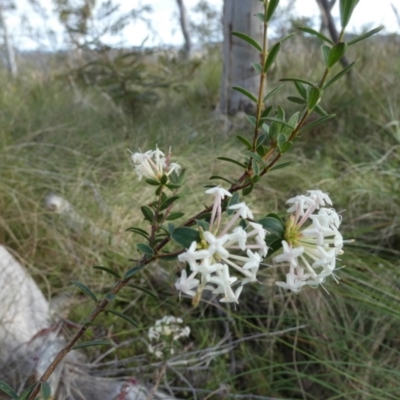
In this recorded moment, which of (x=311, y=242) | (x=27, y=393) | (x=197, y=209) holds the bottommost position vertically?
(x=197, y=209)

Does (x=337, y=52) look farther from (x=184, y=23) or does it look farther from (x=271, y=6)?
(x=184, y=23)

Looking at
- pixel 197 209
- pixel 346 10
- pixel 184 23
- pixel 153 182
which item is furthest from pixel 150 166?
pixel 184 23

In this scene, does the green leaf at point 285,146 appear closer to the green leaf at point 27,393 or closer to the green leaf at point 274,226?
the green leaf at point 274,226

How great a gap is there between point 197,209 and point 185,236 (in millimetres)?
Answer: 1419

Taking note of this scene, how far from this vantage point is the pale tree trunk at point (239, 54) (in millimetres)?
2705

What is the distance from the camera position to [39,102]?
3.29m

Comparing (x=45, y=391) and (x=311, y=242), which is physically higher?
(x=311, y=242)

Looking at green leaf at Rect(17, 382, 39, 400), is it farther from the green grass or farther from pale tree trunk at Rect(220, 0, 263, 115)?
pale tree trunk at Rect(220, 0, 263, 115)

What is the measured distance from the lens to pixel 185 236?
45 cm

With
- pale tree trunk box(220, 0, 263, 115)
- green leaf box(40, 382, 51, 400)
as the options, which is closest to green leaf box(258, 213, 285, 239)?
green leaf box(40, 382, 51, 400)

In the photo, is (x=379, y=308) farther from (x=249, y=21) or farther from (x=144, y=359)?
(x=249, y=21)

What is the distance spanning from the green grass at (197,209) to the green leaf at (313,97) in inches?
7.7

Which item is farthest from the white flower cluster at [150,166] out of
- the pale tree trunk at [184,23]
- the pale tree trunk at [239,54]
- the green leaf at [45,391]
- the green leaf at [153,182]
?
the pale tree trunk at [184,23]

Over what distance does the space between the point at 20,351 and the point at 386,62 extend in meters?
3.20
